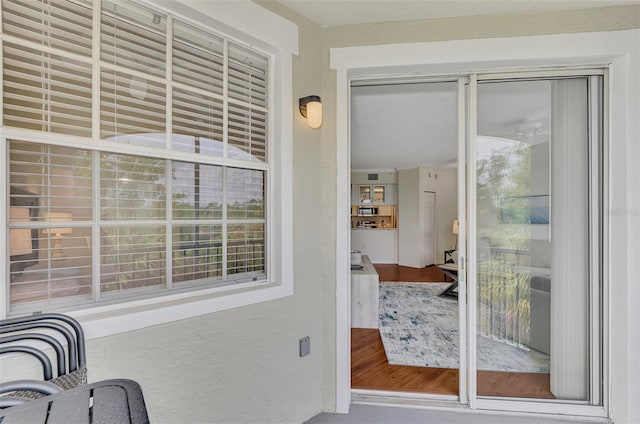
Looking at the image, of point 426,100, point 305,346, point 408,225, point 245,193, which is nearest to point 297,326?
point 305,346

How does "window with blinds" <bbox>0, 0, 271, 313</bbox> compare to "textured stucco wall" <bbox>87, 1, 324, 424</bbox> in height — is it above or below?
above

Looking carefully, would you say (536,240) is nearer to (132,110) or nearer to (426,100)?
(426,100)

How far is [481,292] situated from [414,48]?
1756 millimetres

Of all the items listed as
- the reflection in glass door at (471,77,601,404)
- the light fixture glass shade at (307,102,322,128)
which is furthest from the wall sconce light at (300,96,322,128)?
the reflection in glass door at (471,77,601,404)

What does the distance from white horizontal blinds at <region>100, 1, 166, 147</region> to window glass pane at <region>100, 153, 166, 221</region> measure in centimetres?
10

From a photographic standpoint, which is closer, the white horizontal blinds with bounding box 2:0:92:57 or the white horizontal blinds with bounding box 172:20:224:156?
the white horizontal blinds with bounding box 2:0:92:57

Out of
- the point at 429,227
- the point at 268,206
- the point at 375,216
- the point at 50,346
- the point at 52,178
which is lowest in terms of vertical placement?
the point at 50,346

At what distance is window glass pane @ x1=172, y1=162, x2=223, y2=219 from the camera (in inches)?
58.0

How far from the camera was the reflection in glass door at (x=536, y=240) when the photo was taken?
1.93 metres

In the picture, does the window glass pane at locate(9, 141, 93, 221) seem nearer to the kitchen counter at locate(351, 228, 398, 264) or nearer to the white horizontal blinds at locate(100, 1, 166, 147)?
the white horizontal blinds at locate(100, 1, 166, 147)

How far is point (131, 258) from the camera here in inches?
52.9

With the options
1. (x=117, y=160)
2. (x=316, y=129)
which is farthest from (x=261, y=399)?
(x=316, y=129)

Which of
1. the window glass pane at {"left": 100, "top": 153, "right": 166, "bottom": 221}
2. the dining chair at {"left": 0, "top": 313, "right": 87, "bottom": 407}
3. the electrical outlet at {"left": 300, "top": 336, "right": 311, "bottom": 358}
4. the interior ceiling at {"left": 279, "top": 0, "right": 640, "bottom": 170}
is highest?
the interior ceiling at {"left": 279, "top": 0, "right": 640, "bottom": 170}

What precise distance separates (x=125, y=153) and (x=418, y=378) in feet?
8.48
